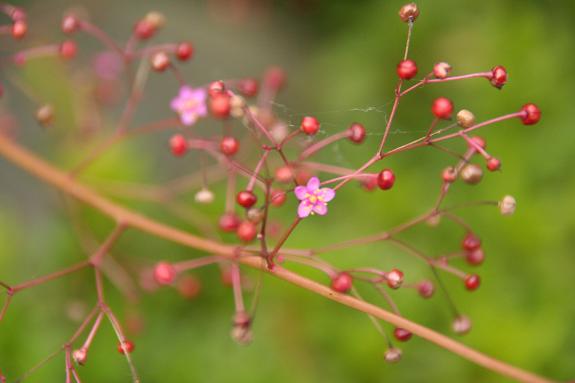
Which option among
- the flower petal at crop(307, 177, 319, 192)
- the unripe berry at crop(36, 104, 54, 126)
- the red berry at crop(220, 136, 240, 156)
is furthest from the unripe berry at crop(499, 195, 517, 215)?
the unripe berry at crop(36, 104, 54, 126)

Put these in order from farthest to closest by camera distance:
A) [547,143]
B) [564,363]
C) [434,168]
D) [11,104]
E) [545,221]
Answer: [11,104] → [434,168] → [547,143] → [545,221] → [564,363]

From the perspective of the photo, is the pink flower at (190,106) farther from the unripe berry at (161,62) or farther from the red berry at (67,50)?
the red berry at (67,50)

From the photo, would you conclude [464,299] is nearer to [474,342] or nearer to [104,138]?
[474,342]

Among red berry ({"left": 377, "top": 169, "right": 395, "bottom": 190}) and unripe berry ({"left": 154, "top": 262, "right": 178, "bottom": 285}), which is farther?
unripe berry ({"left": 154, "top": 262, "right": 178, "bottom": 285})

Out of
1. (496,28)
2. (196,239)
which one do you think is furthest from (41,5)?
(196,239)

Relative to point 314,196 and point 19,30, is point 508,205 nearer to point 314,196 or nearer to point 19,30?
point 314,196

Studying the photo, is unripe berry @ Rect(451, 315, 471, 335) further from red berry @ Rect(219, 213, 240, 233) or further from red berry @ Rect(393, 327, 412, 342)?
red berry @ Rect(219, 213, 240, 233)
